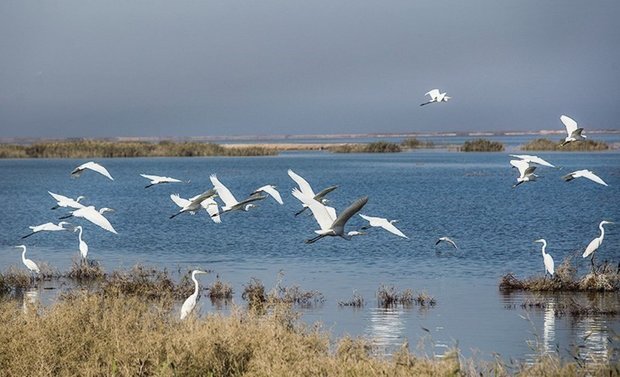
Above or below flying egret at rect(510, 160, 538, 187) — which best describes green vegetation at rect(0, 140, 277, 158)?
below

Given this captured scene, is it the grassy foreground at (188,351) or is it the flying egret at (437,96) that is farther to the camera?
the flying egret at (437,96)

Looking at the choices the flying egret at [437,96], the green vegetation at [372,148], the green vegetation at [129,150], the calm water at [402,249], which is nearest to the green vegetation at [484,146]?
the green vegetation at [372,148]

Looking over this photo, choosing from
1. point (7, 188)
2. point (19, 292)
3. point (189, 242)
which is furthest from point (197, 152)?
point (19, 292)

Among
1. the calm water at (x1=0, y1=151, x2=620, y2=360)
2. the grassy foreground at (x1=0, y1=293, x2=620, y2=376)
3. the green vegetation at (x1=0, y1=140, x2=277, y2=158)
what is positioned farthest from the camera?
the green vegetation at (x1=0, y1=140, x2=277, y2=158)

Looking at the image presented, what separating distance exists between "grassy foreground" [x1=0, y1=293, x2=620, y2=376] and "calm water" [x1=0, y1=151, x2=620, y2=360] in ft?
1.74

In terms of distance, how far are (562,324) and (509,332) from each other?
96cm

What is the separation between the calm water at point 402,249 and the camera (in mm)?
13984

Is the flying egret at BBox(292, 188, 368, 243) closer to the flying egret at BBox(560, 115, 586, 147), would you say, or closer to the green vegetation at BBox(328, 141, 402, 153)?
the flying egret at BBox(560, 115, 586, 147)

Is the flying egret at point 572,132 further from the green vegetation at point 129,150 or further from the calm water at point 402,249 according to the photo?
the green vegetation at point 129,150

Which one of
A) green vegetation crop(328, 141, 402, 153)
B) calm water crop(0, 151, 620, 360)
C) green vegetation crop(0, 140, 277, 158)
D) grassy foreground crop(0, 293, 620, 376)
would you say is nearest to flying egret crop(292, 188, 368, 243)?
grassy foreground crop(0, 293, 620, 376)

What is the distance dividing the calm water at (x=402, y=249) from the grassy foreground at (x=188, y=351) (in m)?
0.53

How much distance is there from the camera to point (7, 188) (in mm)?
54375

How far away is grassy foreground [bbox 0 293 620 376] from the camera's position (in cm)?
830

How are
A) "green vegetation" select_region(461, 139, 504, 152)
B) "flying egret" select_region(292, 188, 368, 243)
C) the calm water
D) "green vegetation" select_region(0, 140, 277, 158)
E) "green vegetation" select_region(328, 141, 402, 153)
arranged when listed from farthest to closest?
"green vegetation" select_region(328, 141, 402, 153), "green vegetation" select_region(461, 139, 504, 152), "green vegetation" select_region(0, 140, 277, 158), the calm water, "flying egret" select_region(292, 188, 368, 243)
